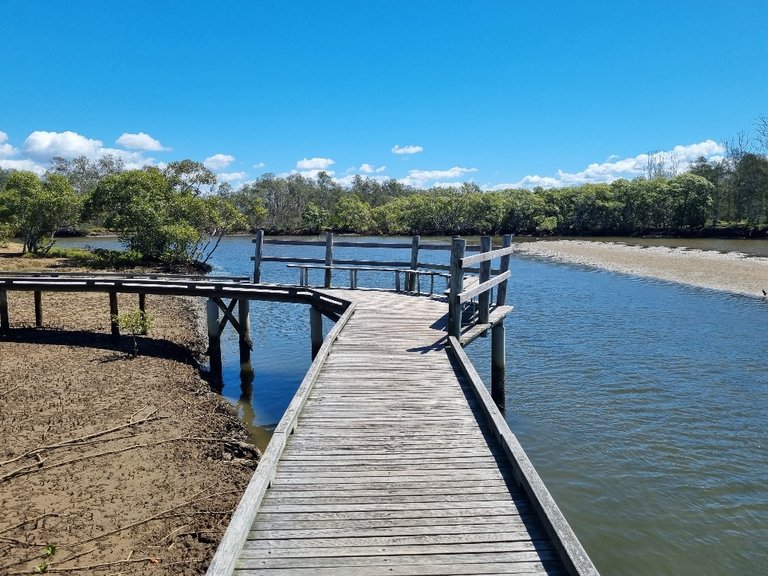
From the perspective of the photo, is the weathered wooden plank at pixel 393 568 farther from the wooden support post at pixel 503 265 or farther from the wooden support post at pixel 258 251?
the wooden support post at pixel 258 251

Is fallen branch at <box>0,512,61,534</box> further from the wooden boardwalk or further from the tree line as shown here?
the tree line

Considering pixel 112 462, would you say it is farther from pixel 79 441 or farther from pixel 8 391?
pixel 8 391

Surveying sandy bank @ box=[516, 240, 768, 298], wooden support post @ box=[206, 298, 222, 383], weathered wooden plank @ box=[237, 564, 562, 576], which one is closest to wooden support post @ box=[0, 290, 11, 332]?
wooden support post @ box=[206, 298, 222, 383]

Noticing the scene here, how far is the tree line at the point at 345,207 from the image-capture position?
34656 millimetres

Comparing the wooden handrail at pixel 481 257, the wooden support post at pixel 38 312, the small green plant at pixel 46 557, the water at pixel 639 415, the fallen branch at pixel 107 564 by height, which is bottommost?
the water at pixel 639 415

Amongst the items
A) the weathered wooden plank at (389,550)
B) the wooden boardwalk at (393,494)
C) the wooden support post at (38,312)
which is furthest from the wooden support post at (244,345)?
the weathered wooden plank at (389,550)

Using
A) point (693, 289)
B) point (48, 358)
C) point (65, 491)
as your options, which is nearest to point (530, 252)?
point (693, 289)

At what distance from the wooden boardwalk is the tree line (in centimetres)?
3016

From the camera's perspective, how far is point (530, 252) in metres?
59.8

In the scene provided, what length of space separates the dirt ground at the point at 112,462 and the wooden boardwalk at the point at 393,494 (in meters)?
1.85

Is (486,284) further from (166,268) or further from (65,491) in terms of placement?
(166,268)

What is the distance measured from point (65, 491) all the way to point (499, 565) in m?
6.09

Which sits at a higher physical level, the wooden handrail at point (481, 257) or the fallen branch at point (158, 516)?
the wooden handrail at point (481, 257)

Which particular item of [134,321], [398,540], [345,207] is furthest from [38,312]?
[345,207]
